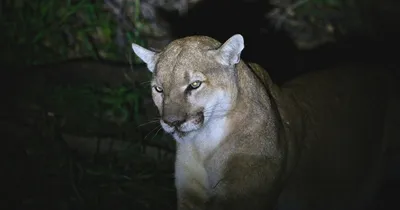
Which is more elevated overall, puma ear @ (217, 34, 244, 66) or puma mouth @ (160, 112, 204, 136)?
puma ear @ (217, 34, 244, 66)

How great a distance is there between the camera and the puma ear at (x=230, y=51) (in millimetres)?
5383

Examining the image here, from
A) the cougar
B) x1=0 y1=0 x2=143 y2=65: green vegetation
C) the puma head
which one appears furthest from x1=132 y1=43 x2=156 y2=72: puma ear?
x1=0 y1=0 x2=143 y2=65: green vegetation

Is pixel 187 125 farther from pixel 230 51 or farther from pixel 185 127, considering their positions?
pixel 230 51

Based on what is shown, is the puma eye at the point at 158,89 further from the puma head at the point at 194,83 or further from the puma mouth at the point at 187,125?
the puma mouth at the point at 187,125

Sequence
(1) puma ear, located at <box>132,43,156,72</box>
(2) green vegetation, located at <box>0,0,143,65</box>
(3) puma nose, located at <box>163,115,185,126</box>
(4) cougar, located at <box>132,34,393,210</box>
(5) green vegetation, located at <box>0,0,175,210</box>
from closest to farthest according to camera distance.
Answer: (3) puma nose, located at <box>163,115,185,126</box>, (4) cougar, located at <box>132,34,393,210</box>, (1) puma ear, located at <box>132,43,156,72</box>, (5) green vegetation, located at <box>0,0,175,210</box>, (2) green vegetation, located at <box>0,0,143,65</box>

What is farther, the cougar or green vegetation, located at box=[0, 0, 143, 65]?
green vegetation, located at box=[0, 0, 143, 65]

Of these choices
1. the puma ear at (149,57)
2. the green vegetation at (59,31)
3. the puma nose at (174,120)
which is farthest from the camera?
the green vegetation at (59,31)

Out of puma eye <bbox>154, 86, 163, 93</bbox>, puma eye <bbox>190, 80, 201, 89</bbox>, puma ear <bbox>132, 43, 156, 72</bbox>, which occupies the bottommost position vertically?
puma eye <bbox>154, 86, 163, 93</bbox>

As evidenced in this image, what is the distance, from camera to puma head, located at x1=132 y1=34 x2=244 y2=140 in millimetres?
5266

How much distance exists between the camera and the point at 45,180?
24.3ft

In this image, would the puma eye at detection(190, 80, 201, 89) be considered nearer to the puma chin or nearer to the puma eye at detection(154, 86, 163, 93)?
the puma chin

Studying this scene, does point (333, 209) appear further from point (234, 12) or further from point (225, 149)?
point (234, 12)

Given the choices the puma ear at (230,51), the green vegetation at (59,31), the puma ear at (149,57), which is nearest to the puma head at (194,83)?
the puma ear at (230,51)

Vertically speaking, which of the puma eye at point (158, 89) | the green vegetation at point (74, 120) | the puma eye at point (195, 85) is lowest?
the green vegetation at point (74, 120)
